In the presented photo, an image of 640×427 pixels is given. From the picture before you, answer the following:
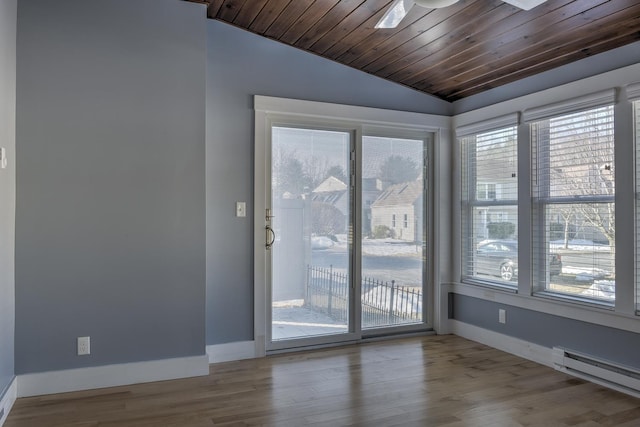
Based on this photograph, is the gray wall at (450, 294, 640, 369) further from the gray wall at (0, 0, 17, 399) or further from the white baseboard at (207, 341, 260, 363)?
the gray wall at (0, 0, 17, 399)

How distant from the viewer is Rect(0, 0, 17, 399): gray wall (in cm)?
259

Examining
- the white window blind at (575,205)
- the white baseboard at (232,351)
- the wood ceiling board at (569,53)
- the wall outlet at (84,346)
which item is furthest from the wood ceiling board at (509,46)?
the wall outlet at (84,346)

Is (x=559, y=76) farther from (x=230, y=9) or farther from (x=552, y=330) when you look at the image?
(x=230, y=9)

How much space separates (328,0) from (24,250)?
256cm

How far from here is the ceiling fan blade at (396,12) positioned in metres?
2.23

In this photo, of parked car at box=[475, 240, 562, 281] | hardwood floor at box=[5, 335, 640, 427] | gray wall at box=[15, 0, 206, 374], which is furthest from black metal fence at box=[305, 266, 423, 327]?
gray wall at box=[15, 0, 206, 374]

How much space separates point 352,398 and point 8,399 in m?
2.05

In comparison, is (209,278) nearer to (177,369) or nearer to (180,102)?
(177,369)

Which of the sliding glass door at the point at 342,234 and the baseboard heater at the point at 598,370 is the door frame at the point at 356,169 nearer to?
the sliding glass door at the point at 342,234

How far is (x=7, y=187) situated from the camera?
8.82 feet

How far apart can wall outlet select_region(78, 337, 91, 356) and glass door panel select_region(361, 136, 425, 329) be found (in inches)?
90.3

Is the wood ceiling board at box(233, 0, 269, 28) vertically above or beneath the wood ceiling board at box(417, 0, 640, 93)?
above

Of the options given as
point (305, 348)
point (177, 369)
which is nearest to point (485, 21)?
point (305, 348)

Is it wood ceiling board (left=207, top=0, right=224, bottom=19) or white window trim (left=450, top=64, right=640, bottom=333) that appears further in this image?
wood ceiling board (left=207, top=0, right=224, bottom=19)
